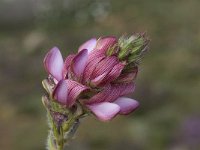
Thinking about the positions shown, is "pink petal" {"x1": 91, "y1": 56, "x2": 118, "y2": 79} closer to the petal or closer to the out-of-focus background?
the petal

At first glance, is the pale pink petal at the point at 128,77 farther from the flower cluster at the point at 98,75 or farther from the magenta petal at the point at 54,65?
the magenta petal at the point at 54,65

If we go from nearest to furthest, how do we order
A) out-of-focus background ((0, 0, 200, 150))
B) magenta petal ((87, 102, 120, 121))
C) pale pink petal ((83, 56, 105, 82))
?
magenta petal ((87, 102, 120, 121)), pale pink petal ((83, 56, 105, 82)), out-of-focus background ((0, 0, 200, 150))

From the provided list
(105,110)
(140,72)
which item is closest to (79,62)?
(105,110)

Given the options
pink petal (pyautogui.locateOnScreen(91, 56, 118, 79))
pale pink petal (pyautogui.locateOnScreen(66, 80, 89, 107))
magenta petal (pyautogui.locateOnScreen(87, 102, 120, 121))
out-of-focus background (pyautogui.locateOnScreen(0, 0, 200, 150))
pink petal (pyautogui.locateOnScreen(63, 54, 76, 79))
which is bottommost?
magenta petal (pyautogui.locateOnScreen(87, 102, 120, 121))

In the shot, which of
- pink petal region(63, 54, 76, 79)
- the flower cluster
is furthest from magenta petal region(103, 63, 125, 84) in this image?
pink petal region(63, 54, 76, 79)

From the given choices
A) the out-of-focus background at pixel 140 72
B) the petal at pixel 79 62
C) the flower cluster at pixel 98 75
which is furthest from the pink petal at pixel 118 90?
the out-of-focus background at pixel 140 72

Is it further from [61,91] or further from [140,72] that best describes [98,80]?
[140,72]

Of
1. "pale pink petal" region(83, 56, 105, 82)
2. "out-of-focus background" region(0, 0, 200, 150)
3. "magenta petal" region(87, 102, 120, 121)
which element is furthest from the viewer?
"out-of-focus background" region(0, 0, 200, 150)
